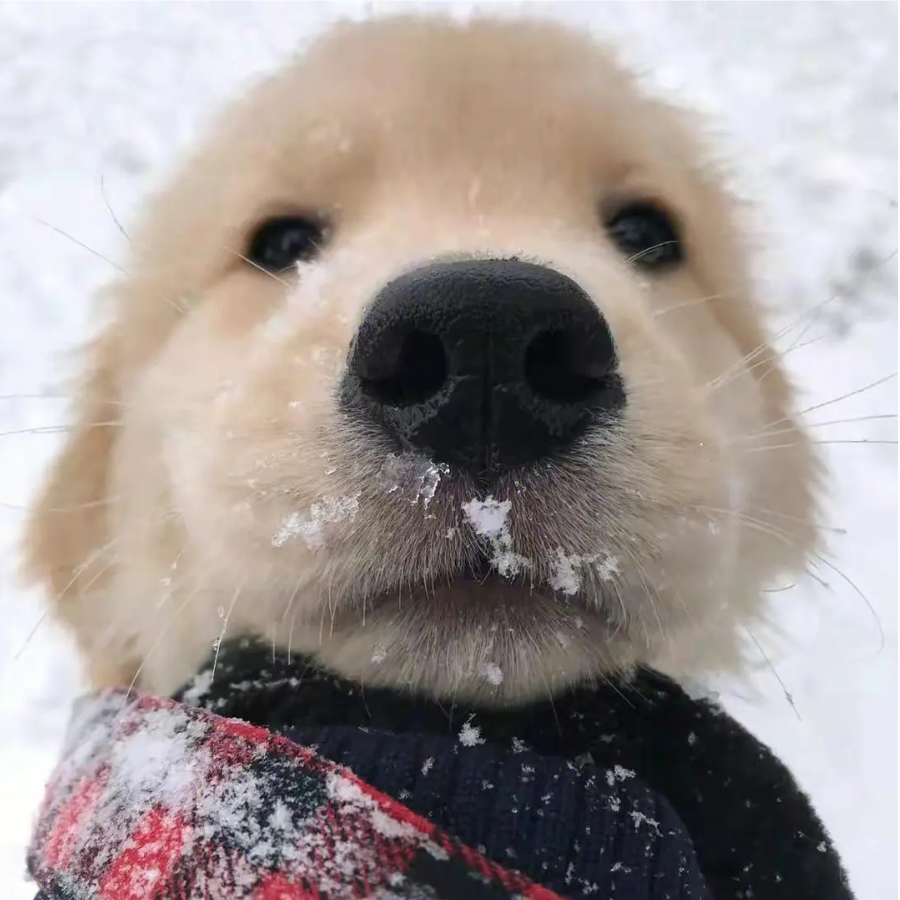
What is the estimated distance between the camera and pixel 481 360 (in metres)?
1.23

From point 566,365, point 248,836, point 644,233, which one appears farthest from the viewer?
A: point 644,233

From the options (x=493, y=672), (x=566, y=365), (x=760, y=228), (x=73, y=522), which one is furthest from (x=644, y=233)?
(x=73, y=522)

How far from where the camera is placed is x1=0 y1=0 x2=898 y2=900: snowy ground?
3623mm

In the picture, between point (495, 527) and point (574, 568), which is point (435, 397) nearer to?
point (495, 527)

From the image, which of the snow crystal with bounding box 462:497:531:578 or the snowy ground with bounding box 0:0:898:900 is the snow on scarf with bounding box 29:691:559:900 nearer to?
the snow crystal with bounding box 462:497:531:578

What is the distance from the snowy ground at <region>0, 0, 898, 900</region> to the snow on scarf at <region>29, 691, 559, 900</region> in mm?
1408

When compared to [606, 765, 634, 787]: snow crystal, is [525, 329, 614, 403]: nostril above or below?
above

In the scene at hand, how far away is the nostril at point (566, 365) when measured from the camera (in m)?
1.28

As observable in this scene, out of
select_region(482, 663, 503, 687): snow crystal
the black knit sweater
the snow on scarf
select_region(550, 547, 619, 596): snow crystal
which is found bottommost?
the snow on scarf

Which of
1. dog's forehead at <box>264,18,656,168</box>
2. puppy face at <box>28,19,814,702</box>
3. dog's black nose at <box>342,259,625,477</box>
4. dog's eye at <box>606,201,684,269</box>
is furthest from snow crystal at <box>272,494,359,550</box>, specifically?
dog's eye at <box>606,201,684,269</box>

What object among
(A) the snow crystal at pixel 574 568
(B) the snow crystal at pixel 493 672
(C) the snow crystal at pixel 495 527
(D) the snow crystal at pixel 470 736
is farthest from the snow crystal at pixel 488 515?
(D) the snow crystal at pixel 470 736

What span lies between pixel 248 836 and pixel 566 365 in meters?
0.74

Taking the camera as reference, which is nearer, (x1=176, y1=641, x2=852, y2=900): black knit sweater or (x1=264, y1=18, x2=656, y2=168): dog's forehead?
(x1=176, y1=641, x2=852, y2=900): black knit sweater

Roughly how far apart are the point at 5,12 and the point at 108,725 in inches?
281
